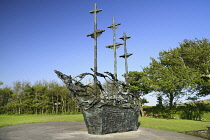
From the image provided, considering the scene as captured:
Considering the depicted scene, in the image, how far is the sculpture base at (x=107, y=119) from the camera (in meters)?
8.49

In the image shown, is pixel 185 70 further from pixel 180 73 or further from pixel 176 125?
pixel 176 125

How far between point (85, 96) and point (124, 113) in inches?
104

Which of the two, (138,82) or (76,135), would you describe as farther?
(138,82)

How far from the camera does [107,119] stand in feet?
28.7

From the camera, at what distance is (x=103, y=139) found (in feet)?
24.2

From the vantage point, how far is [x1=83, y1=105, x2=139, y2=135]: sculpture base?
27.9 feet

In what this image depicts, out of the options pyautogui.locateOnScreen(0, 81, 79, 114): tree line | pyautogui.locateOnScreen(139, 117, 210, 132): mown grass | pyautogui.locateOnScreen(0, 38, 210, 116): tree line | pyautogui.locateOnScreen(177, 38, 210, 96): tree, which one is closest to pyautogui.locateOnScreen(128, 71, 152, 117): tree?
pyautogui.locateOnScreen(0, 38, 210, 116): tree line

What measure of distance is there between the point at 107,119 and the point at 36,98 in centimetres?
3053

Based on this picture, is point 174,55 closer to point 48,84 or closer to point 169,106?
point 169,106

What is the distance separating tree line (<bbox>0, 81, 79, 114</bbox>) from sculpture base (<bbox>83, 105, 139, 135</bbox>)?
26537 mm

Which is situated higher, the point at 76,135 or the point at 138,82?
the point at 138,82

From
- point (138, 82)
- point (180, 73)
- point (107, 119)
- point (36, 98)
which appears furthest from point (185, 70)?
point (36, 98)

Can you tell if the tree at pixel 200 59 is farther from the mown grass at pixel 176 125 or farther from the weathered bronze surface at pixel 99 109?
the weathered bronze surface at pixel 99 109

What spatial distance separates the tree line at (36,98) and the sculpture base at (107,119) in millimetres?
26537
